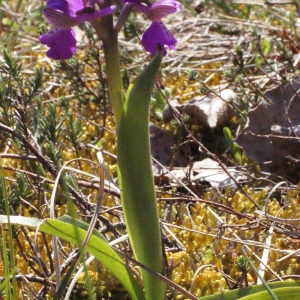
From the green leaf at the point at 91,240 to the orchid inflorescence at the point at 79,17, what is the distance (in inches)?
13.8

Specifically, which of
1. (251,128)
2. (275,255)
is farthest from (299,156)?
(275,255)

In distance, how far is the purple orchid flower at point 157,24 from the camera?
3.47ft

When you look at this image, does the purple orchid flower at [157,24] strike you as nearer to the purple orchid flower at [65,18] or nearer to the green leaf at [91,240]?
the purple orchid flower at [65,18]

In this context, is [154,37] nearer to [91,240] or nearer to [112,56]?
[112,56]

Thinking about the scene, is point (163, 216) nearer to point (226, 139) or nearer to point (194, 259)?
point (194, 259)

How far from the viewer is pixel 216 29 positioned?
3.17m

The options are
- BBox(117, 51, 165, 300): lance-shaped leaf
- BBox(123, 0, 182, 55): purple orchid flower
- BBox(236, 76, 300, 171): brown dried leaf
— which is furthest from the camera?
BBox(236, 76, 300, 171): brown dried leaf

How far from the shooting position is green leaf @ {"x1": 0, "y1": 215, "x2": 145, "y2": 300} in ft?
3.28

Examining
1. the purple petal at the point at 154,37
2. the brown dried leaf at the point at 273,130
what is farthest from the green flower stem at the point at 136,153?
the brown dried leaf at the point at 273,130

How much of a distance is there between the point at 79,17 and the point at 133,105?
0.69ft

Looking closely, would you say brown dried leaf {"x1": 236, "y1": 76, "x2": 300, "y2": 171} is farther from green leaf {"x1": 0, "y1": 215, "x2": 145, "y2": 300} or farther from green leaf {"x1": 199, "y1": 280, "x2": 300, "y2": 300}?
green leaf {"x1": 0, "y1": 215, "x2": 145, "y2": 300}

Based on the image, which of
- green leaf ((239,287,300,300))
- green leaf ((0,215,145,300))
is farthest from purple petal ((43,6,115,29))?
green leaf ((239,287,300,300))

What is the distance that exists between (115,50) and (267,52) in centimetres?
182

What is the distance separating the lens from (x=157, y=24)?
1106 millimetres
